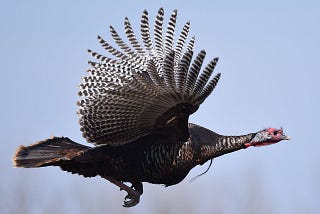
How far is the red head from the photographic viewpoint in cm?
1211

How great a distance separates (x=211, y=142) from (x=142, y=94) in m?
1.48

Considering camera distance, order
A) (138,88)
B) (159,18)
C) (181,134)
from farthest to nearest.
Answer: (159,18)
(181,134)
(138,88)

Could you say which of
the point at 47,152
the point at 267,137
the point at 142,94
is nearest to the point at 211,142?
the point at 267,137

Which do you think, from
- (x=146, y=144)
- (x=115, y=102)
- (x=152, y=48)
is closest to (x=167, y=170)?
(x=146, y=144)

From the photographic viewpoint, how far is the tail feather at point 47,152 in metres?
11.9

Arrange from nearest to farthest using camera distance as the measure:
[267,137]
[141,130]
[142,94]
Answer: [142,94] < [141,130] < [267,137]

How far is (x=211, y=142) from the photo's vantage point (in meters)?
11.8

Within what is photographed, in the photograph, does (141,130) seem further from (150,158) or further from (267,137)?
(267,137)

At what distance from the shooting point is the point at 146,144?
11.7 meters

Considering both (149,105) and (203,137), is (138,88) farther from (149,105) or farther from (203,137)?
(203,137)

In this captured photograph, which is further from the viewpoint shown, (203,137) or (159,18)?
(159,18)

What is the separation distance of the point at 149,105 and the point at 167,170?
1.12 metres

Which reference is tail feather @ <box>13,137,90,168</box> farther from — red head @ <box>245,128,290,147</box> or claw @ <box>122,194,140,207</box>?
red head @ <box>245,128,290,147</box>

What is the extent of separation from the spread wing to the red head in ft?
3.41
